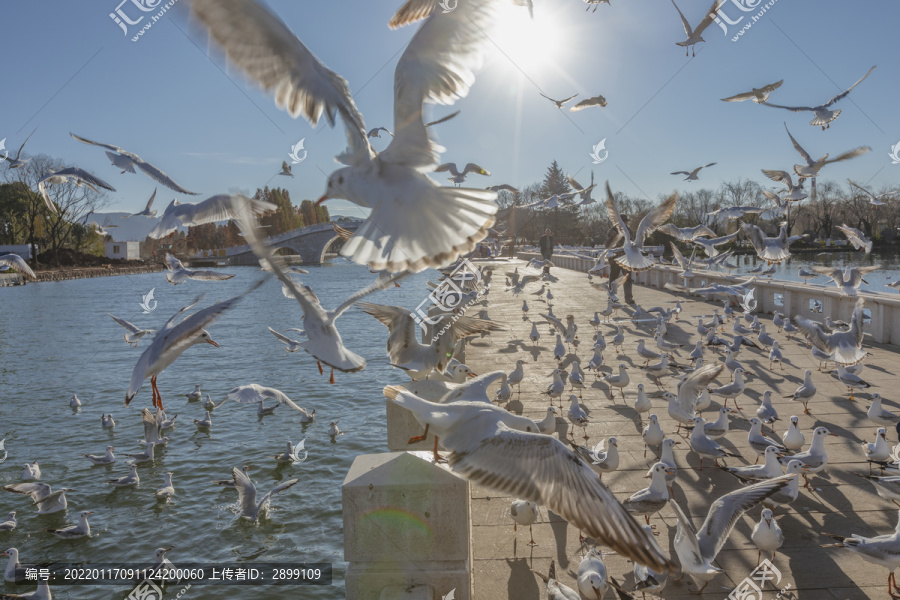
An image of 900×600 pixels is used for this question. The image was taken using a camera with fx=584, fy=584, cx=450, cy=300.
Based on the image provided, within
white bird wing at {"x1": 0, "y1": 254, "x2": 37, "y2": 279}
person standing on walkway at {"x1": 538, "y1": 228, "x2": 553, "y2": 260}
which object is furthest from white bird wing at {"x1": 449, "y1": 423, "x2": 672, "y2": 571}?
person standing on walkway at {"x1": 538, "y1": 228, "x2": 553, "y2": 260}

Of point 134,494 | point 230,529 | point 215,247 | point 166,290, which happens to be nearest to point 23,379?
point 134,494

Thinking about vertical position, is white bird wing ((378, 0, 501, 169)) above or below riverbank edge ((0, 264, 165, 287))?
above

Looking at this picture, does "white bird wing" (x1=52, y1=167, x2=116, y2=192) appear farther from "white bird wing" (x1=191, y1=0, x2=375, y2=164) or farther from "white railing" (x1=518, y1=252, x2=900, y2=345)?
"white railing" (x1=518, y1=252, x2=900, y2=345)

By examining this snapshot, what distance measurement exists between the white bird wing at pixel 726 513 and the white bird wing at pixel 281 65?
10.9ft

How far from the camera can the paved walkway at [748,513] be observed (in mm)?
4070

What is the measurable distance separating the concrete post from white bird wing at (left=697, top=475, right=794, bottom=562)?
6.27 ft

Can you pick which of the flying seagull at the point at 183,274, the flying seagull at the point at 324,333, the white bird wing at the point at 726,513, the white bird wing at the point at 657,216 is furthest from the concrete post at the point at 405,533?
the white bird wing at the point at 657,216

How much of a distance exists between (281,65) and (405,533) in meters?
2.39

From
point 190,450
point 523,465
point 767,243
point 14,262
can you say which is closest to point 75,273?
point 14,262

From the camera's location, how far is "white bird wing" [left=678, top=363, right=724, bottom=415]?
6.55m

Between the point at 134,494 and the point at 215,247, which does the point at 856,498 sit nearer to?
the point at 134,494

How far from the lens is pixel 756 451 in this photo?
6.24 metres

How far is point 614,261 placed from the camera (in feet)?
59.6

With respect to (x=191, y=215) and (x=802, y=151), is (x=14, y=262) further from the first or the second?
(x=802, y=151)
